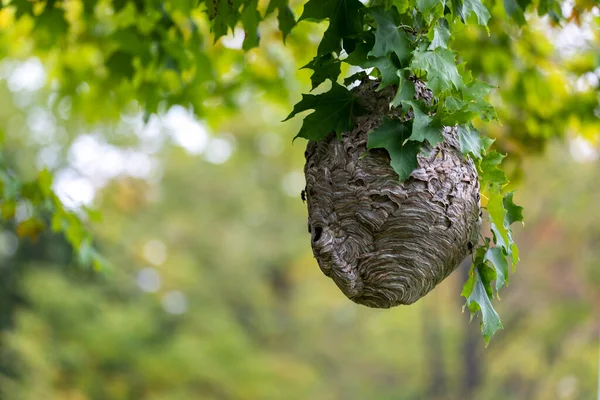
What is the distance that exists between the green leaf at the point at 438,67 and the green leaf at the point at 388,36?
0.17 ft

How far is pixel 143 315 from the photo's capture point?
16562 mm

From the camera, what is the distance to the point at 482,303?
2117 millimetres

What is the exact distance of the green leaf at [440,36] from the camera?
2023 mm

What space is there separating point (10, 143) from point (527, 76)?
42.7 ft

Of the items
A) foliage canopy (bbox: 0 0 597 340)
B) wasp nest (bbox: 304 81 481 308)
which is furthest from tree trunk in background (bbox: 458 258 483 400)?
wasp nest (bbox: 304 81 481 308)

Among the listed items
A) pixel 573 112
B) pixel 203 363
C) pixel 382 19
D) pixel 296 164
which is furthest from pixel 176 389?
pixel 382 19

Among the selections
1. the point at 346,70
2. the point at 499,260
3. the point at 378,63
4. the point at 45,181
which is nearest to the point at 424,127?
the point at 378,63

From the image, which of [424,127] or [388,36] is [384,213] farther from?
Answer: [388,36]

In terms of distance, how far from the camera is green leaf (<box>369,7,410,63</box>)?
2.00 metres

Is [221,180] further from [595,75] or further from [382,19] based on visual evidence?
→ [382,19]

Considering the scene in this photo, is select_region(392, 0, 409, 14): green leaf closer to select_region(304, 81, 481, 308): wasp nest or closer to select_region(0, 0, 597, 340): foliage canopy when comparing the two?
select_region(0, 0, 597, 340): foliage canopy

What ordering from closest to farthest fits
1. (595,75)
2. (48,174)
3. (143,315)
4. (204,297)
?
(48,174)
(595,75)
(143,315)
(204,297)

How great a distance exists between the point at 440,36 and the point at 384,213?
0.50 metres

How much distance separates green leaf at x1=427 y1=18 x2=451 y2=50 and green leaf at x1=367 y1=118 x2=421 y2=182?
0.20 m
